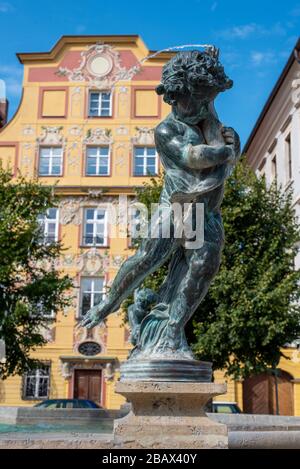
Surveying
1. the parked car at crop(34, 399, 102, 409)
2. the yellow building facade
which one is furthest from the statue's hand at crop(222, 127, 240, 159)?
the yellow building facade

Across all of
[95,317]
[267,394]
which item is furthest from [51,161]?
[95,317]

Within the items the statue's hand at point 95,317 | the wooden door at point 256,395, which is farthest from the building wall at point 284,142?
the statue's hand at point 95,317

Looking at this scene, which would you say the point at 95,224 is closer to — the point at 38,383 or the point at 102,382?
the point at 102,382

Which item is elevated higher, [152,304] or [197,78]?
[197,78]

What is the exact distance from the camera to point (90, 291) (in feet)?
84.4

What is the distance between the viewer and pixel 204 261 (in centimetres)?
425

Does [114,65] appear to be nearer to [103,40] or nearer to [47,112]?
[103,40]

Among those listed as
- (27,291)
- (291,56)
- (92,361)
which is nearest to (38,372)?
(92,361)

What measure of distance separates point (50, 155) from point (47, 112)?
6.42 ft

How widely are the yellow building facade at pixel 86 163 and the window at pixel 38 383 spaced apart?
39 millimetres

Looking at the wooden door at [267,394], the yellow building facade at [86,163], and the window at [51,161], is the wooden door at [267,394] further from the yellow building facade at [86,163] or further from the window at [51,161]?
the window at [51,161]

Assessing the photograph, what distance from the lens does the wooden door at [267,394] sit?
84.0 feet

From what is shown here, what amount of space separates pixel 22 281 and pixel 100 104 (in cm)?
1114

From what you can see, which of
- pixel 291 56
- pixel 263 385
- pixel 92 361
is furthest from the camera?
pixel 263 385
